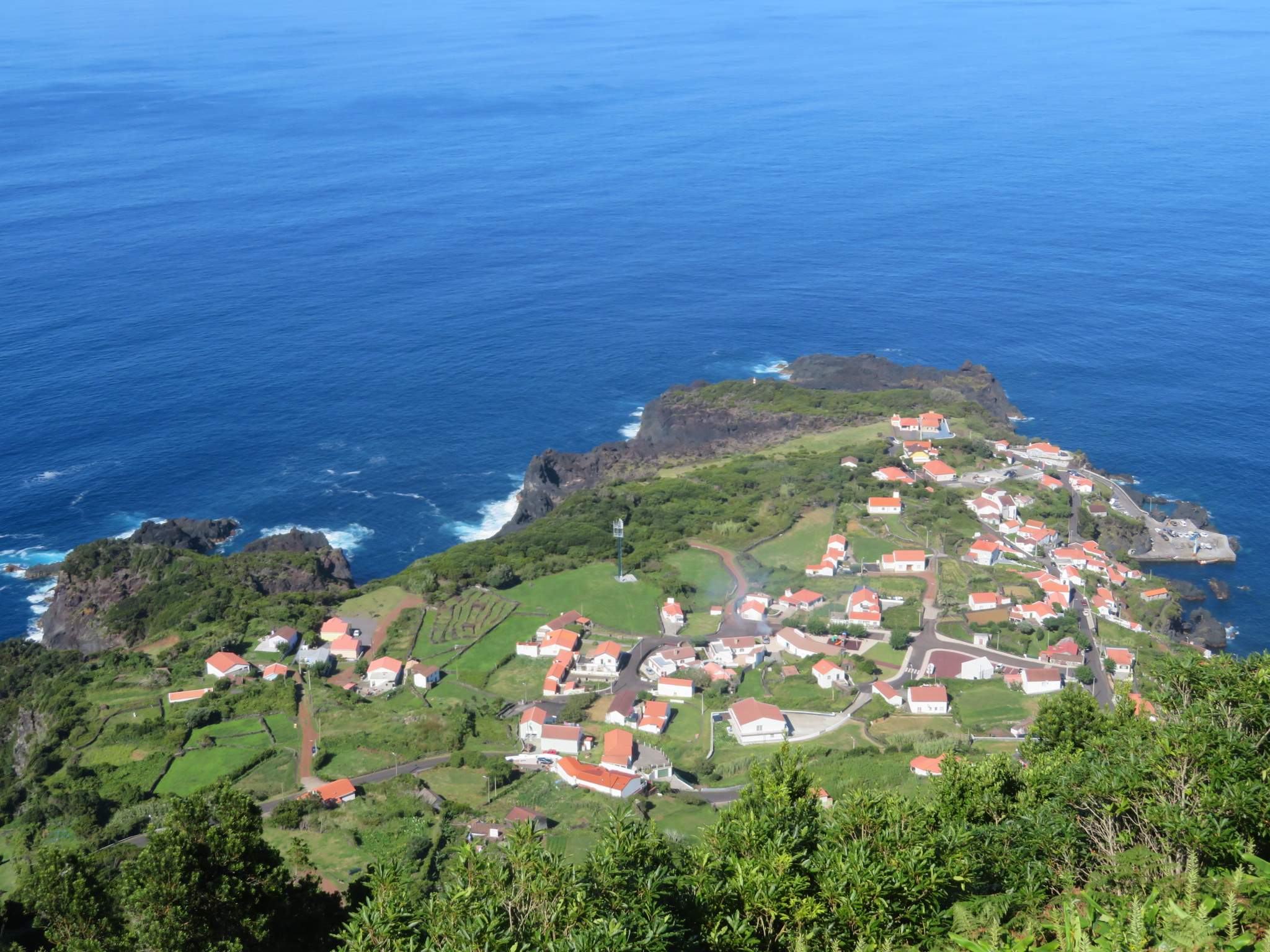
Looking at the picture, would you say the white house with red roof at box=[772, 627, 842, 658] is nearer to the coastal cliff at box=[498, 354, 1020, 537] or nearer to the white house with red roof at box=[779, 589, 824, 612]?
the white house with red roof at box=[779, 589, 824, 612]

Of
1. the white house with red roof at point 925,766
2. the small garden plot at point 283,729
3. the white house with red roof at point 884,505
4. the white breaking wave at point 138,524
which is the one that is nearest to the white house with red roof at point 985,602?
the white house with red roof at point 884,505

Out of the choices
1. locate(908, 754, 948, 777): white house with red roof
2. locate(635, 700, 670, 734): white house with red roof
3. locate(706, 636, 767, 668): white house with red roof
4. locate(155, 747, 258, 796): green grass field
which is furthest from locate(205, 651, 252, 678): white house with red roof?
locate(908, 754, 948, 777): white house with red roof

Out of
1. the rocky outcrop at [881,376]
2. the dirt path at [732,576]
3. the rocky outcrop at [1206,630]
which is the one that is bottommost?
the rocky outcrop at [1206,630]

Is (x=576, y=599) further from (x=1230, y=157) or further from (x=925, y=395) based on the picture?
(x=1230, y=157)

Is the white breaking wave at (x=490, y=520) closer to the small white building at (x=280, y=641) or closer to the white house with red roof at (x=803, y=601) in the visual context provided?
the small white building at (x=280, y=641)

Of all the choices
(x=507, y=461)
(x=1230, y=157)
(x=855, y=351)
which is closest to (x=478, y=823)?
(x=507, y=461)

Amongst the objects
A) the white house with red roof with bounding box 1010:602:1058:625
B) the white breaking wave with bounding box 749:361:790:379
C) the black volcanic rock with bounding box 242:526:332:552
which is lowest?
the black volcanic rock with bounding box 242:526:332:552
